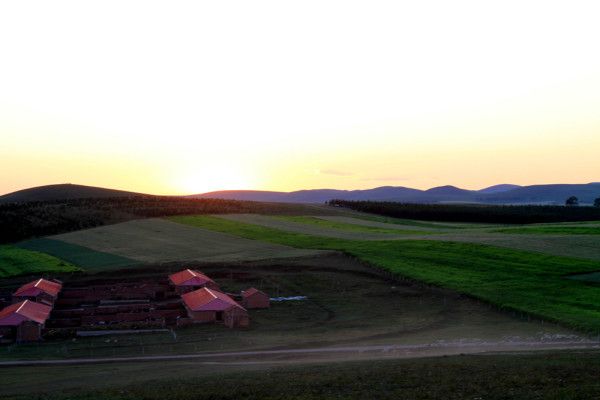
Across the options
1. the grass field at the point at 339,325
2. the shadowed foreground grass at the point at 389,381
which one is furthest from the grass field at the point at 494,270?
the shadowed foreground grass at the point at 389,381

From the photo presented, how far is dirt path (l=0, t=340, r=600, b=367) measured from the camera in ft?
128

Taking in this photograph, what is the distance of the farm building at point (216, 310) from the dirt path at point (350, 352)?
→ 32.7 ft

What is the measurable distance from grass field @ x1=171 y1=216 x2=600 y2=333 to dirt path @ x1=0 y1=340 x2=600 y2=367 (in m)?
6.47

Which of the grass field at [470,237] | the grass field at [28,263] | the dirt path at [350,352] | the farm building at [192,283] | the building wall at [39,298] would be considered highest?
the grass field at [470,237]

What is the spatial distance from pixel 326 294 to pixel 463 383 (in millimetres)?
37783

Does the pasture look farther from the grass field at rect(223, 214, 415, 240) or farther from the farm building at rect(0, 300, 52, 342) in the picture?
the farm building at rect(0, 300, 52, 342)

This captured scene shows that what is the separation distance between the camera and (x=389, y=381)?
26.8 metres

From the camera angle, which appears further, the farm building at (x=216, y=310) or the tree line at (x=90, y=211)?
the tree line at (x=90, y=211)

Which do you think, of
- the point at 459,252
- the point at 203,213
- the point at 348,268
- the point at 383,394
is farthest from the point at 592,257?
the point at 203,213

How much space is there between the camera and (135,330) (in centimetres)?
5175

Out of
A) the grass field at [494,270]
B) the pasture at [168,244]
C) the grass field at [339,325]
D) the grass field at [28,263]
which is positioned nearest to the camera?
the grass field at [339,325]

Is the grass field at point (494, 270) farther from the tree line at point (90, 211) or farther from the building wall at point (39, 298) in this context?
the building wall at point (39, 298)

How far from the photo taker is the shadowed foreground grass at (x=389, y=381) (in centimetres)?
2411

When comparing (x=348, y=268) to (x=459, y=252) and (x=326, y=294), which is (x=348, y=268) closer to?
(x=326, y=294)
